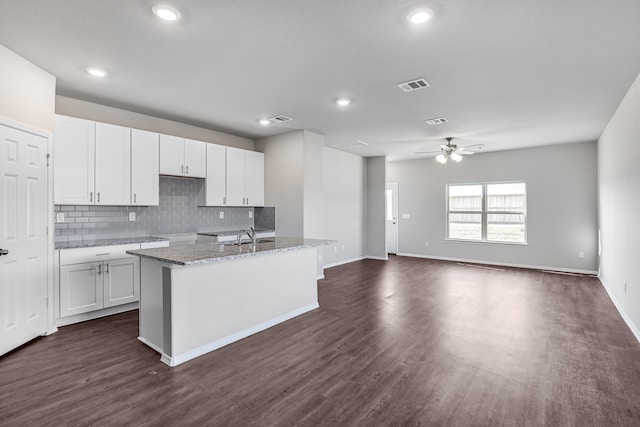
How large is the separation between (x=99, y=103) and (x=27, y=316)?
2.63m

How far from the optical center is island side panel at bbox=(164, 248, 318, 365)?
2.79 metres

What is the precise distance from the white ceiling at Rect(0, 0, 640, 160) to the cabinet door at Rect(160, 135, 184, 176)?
0.38 metres

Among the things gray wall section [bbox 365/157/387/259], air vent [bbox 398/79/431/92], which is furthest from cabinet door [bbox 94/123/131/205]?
gray wall section [bbox 365/157/387/259]

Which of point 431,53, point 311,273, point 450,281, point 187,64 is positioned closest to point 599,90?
point 431,53

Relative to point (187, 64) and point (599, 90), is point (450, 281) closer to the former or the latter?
point (599, 90)

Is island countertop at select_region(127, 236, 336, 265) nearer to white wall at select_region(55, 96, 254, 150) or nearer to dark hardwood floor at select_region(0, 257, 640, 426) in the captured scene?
dark hardwood floor at select_region(0, 257, 640, 426)

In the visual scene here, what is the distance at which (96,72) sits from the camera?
3223 millimetres

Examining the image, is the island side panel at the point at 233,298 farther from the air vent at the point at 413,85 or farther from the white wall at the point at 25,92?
the air vent at the point at 413,85

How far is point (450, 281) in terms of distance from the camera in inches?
228

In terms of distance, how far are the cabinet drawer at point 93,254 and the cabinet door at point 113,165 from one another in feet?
1.88

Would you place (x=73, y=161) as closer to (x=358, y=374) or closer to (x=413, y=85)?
(x=358, y=374)

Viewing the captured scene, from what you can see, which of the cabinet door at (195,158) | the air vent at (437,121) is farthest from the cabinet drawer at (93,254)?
the air vent at (437,121)

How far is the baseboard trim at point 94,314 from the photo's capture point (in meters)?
3.55

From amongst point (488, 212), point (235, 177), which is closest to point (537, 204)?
point (488, 212)
